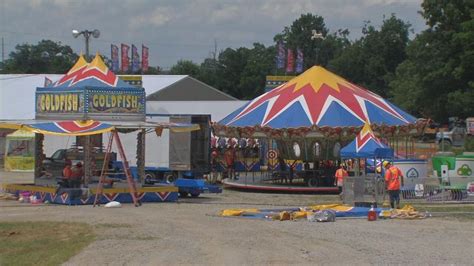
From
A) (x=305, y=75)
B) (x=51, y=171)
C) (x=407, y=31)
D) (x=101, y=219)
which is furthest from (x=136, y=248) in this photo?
(x=407, y=31)

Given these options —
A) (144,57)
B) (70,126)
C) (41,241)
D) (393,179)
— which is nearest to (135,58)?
(144,57)

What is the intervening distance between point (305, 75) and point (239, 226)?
17490 mm

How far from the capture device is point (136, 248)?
40.1 ft

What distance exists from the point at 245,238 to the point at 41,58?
10866cm

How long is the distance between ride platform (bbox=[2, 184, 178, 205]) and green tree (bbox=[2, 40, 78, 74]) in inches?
3574

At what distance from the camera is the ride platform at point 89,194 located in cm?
2131

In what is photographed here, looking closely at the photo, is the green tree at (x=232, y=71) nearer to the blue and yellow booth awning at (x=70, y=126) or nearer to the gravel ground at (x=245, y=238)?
the blue and yellow booth awning at (x=70, y=126)

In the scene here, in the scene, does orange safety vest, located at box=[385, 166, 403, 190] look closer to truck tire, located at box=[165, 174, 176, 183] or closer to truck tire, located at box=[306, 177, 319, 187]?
truck tire, located at box=[306, 177, 319, 187]

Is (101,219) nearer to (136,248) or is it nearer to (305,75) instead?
(136,248)

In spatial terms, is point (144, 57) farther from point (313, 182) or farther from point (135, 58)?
point (313, 182)

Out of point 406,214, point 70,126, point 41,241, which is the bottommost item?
point 41,241

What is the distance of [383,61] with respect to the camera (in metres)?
109

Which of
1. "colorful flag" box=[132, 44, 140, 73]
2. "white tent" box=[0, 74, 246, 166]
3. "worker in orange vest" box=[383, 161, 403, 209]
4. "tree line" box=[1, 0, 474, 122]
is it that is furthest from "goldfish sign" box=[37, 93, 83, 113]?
"colorful flag" box=[132, 44, 140, 73]

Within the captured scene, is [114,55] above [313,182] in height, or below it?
above
